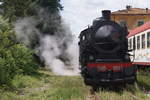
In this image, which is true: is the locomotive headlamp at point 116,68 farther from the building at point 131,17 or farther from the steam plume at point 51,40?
the building at point 131,17

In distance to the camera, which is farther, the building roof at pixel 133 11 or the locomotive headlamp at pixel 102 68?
the building roof at pixel 133 11

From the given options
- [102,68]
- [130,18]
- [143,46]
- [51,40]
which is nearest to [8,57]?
[102,68]

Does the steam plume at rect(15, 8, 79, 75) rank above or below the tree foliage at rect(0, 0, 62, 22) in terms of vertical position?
below

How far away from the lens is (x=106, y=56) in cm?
1400

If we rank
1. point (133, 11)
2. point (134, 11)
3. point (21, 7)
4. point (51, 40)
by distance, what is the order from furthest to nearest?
point (133, 11)
point (134, 11)
point (51, 40)
point (21, 7)

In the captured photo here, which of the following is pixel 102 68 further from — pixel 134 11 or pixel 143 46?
pixel 134 11

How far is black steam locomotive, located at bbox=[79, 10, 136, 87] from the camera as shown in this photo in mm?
13414

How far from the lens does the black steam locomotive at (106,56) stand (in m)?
13.4

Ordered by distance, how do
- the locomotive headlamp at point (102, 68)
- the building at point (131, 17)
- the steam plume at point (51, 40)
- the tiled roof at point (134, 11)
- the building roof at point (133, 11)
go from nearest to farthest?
the locomotive headlamp at point (102, 68) < the steam plume at point (51, 40) < the building at point (131, 17) < the building roof at point (133, 11) < the tiled roof at point (134, 11)

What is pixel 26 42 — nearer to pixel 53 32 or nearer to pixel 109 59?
pixel 53 32

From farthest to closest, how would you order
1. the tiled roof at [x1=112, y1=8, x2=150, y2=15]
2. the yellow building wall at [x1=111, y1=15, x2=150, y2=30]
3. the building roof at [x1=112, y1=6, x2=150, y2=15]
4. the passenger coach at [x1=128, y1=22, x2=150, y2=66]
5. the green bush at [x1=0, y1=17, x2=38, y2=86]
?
the tiled roof at [x1=112, y1=8, x2=150, y2=15] → the building roof at [x1=112, y1=6, x2=150, y2=15] → the yellow building wall at [x1=111, y1=15, x2=150, y2=30] → the passenger coach at [x1=128, y1=22, x2=150, y2=66] → the green bush at [x1=0, y1=17, x2=38, y2=86]

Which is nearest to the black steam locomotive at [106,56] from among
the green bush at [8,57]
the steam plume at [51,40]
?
the green bush at [8,57]

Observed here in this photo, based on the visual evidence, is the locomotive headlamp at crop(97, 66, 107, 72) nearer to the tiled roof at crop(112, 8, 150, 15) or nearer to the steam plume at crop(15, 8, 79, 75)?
the steam plume at crop(15, 8, 79, 75)

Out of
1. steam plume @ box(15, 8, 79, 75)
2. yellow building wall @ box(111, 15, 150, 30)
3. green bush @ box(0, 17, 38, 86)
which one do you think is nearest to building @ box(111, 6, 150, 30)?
yellow building wall @ box(111, 15, 150, 30)
